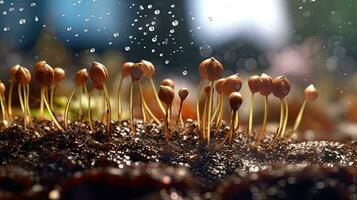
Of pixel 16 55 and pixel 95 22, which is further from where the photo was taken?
pixel 16 55

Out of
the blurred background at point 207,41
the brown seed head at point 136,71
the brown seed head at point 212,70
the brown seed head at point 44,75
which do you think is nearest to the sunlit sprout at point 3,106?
the brown seed head at point 44,75

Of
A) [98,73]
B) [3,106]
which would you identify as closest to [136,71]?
[98,73]

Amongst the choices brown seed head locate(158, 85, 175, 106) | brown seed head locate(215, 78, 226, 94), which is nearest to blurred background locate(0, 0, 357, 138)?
brown seed head locate(215, 78, 226, 94)

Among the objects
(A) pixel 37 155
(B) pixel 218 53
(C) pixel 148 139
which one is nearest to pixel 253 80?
(C) pixel 148 139

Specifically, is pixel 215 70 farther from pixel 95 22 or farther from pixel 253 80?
pixel 95 22

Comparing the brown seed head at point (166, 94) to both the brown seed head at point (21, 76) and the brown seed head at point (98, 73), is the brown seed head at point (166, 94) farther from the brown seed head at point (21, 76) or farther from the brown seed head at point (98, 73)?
the brown seed head at point (21, 76)

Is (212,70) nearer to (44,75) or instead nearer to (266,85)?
(266,85)
